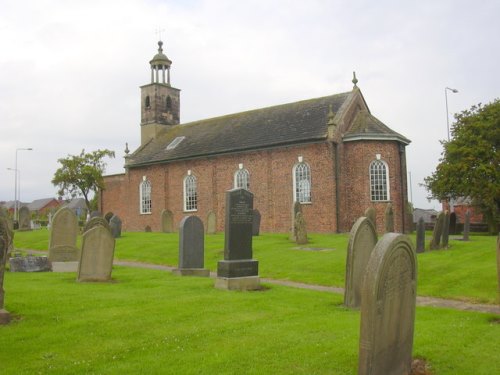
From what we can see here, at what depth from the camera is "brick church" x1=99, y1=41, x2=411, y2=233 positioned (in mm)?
29422

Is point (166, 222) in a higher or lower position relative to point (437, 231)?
higher

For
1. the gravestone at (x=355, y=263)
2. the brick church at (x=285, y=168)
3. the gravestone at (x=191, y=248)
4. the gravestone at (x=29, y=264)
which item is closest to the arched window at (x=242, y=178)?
the brick church at (x=285, y=168)

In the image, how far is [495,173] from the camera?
98.6 feet

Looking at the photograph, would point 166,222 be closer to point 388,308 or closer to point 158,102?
point 158,102

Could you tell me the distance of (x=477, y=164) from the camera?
1228 inches

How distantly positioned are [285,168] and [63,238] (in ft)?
57.7

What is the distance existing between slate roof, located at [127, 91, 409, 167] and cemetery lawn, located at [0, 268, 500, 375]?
21.1 meters

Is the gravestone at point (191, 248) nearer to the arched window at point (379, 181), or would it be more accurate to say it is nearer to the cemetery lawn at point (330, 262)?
the cemetery lawn at point (330, 262)

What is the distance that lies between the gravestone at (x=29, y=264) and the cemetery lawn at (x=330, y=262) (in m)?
5.23

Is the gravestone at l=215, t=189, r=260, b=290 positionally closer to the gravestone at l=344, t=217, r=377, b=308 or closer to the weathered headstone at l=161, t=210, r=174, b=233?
the gravestone at l=344, t=217, r=377, b=308

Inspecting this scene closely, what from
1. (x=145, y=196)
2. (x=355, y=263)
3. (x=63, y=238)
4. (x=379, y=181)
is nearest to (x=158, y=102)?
(x=145, y=196)

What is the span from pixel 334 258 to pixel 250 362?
11.4 metres

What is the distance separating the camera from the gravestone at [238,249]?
38.3 ft

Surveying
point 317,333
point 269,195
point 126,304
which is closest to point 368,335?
point 317,333
